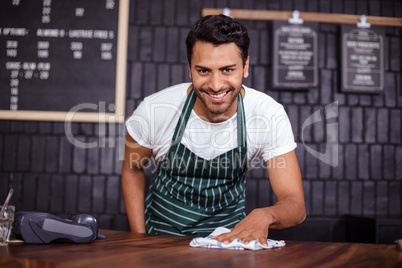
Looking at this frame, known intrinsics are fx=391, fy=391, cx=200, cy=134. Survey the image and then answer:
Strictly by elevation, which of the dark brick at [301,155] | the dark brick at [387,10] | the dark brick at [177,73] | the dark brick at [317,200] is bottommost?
the dark brick at [317,200]

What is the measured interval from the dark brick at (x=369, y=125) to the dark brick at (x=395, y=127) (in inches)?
5.1

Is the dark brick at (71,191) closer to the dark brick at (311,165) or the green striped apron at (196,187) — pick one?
the green striped apron at (196,187)

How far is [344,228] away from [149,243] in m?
2.10

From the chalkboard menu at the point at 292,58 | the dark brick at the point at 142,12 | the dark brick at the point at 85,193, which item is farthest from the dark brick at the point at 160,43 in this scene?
the dark brick at the point at 85,193

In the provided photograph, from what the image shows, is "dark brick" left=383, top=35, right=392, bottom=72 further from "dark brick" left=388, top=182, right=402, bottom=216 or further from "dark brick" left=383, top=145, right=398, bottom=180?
"dark brick" left=388, top=182, right=402, bottom=216

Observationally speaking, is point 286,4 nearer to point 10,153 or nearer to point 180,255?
point 10,153

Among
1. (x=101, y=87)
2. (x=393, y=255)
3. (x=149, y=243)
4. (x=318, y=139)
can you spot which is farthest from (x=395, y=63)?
(x=149, y=243)

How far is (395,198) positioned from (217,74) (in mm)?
1971

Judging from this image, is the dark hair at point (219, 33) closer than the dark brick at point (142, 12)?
Yes

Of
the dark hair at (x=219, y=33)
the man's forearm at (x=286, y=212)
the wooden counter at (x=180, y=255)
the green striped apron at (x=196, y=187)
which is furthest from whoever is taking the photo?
the green striped apron at (x=196, y=187)

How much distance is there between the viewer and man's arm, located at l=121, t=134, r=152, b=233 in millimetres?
1705

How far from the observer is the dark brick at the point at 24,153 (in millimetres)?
2688

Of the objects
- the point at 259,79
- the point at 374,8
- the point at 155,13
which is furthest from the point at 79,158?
the point at 374,8

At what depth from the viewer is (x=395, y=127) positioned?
2.82 metres
